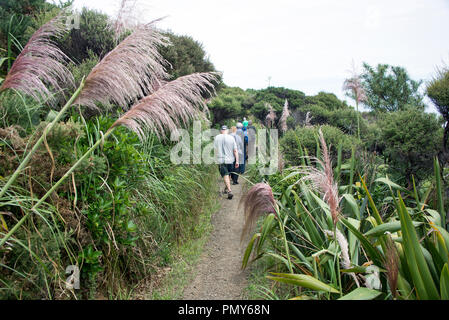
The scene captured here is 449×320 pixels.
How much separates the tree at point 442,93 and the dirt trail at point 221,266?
369 cm

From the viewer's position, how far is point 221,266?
4.99m

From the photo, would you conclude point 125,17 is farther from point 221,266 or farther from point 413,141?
point 413,141

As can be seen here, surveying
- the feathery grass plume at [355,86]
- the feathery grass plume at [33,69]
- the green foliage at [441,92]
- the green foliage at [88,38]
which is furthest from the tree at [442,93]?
the green foliage at [88,38]

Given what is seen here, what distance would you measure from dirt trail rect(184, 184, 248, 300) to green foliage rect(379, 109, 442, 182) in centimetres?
322

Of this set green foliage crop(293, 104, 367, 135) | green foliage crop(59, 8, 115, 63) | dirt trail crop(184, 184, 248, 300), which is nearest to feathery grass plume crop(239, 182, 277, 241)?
dirt trail crop(184, 184, 248, 300)

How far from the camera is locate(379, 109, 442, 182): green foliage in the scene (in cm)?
507

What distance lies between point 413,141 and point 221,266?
407 cm

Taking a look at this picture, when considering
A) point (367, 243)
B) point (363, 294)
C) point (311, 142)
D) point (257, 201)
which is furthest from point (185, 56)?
point (363, 294)

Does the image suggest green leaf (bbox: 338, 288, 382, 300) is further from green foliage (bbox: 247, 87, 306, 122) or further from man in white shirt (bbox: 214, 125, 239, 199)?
green foliage (bbox: 247, 87, 306, 122)

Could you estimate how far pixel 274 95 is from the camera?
23969 millimetres

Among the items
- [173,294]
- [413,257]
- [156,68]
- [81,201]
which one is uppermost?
[156,68]
